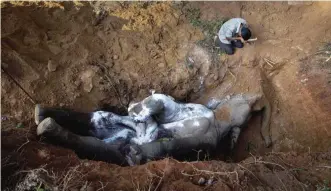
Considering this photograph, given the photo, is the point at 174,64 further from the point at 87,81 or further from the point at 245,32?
the point at 87,81

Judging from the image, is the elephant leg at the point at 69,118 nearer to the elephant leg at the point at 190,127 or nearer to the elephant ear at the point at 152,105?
the elephant ear at the point at 152,105

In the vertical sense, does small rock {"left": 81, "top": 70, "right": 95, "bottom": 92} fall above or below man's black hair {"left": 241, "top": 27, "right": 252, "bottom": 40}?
below

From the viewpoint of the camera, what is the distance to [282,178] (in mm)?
4113

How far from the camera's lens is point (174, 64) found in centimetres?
606

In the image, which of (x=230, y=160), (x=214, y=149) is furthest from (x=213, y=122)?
(x=230, y=160)

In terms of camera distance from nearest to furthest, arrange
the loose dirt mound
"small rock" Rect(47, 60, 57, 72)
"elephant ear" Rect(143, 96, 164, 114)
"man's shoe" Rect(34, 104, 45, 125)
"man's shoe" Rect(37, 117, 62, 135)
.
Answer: the loose dirt mound
"man's shoe" Rect(37, 117, 62, 135)
"man's shoe" Rect(34, 104, 45, 125)
"elephant ear" Rect(143, 96, 164, 114)
"small rock" Rect(47, 60, 57, 72)

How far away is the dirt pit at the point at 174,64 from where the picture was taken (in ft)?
16.2

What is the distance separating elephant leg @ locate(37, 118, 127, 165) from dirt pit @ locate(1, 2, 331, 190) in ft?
0.57

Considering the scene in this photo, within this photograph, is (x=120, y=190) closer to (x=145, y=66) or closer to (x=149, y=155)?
(x=149, y=155)

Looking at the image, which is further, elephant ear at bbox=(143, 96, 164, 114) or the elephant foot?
elephant ear at bbox=(143, 96, 164, 114)

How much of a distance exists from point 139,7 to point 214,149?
286 cm

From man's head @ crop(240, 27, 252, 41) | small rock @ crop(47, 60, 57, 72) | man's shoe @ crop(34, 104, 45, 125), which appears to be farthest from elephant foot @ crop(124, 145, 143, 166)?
man's head @ crop(240, 27, 252, 41)

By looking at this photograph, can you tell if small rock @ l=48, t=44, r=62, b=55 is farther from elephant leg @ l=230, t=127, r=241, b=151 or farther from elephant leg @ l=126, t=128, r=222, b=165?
elephant leg @ l=230, t=127, r=241, b=151

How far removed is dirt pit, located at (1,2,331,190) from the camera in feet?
16.2
